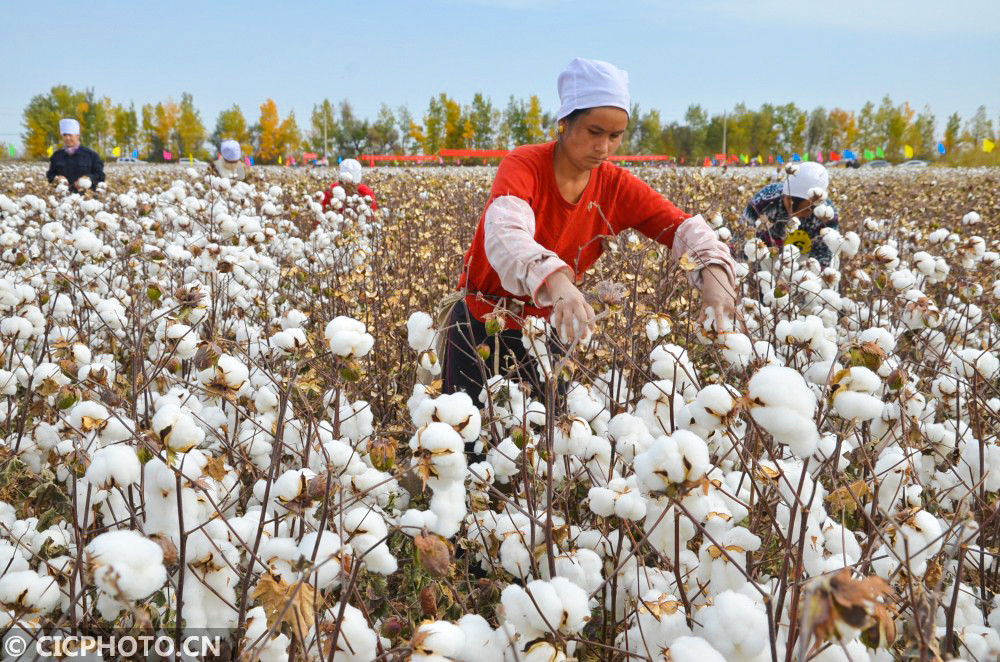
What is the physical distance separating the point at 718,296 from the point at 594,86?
2.14ft

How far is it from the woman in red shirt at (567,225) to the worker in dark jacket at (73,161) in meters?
6.86

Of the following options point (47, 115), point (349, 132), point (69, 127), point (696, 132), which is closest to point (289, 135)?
point (349, 132)

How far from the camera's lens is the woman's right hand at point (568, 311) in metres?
1.20

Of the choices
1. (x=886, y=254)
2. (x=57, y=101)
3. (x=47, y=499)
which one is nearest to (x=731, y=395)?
(x=886, y=254)

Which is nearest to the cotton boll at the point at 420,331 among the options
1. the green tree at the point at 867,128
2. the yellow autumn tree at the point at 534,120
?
the yellow autumn tree at the point at 534,120

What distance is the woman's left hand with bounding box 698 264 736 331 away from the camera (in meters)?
1.53

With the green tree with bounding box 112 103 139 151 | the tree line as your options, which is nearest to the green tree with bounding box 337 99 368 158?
the tree line

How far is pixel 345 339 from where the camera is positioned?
3.74ft

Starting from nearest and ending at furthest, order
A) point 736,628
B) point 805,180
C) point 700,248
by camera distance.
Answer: point 736,628 < point 700,248 < point 805,180

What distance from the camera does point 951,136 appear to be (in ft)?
164

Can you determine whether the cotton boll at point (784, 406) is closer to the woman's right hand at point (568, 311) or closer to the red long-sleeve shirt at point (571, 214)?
the woman's right hand at point (568, 311)

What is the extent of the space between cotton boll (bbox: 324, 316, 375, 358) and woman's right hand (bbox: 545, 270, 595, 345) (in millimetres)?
332

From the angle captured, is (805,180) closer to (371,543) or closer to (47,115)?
(371,543)

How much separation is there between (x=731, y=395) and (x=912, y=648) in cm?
35
